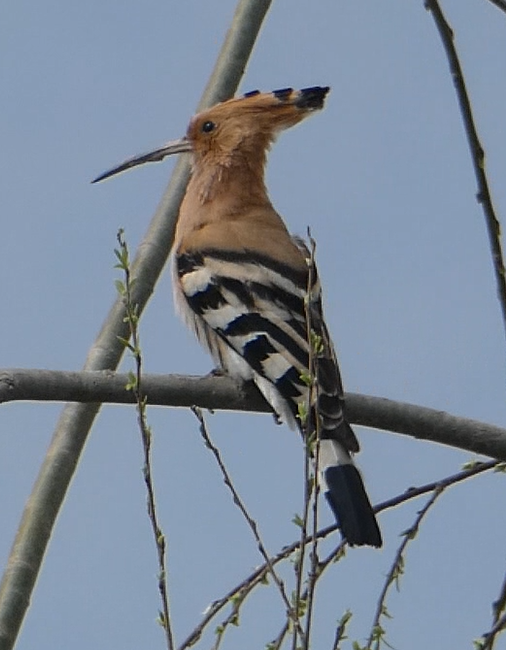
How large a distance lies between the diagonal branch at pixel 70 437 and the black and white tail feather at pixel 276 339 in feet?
0.44

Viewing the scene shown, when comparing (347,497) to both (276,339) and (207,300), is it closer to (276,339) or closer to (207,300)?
(276,339)

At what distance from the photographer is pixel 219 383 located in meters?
2.80

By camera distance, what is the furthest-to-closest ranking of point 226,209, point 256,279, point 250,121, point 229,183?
1. point 250,121
2. point 229,183
3. point 226,209
4. point 256,279

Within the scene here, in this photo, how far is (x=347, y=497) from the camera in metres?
2.67

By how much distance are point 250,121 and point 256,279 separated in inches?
37.6

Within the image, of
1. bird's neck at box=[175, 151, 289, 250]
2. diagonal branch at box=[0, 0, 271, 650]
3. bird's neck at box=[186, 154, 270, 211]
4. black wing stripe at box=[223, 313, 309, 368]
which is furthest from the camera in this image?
bird's neck at box=[186, 154, 270, 211]

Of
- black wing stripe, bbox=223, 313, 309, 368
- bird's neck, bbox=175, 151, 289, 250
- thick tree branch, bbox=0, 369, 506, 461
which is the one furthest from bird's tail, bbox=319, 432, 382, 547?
bird's neck, bbox=175, 151, 289, 250

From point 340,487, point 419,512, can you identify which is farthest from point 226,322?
point 419,512

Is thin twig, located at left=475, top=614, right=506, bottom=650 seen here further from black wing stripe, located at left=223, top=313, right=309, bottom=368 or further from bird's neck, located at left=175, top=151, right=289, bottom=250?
bird's neck, located at left=175, top=151, right=289, bottom=250

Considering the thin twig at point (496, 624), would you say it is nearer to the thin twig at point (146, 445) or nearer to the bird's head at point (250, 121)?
the thin twig at point (146, 445)

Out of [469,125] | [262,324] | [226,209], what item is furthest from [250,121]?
[469,125]

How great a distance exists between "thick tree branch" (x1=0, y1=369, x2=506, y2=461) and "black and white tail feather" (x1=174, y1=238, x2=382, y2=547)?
0.40ft

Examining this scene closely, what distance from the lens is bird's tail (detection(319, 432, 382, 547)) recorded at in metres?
2.53

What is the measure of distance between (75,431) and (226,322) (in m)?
0.44
